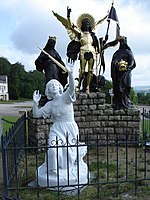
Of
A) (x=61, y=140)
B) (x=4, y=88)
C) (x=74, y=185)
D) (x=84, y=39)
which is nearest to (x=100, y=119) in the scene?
(x=84, y=39)

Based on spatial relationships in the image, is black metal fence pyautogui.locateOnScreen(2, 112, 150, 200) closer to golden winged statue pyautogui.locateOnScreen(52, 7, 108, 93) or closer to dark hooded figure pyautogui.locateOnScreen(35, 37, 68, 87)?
dark hooded figure pyautogui.locateOnScreen(35, 37, 68, 87)

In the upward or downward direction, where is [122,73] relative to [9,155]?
upward

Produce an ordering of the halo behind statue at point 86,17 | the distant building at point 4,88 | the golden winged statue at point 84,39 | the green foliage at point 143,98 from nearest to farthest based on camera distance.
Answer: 1. the golden winged statue at point 84,39
2. the halo behind statue at point 86,17
3. the green foliage at point 143,98
4. the distant building at point 4,88

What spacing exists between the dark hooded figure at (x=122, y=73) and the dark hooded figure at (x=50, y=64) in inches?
65.6

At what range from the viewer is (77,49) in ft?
34.3

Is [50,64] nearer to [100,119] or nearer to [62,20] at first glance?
[62,20]

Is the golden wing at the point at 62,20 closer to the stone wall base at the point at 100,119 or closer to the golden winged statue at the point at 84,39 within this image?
the golden winged statue at the point at 84,39

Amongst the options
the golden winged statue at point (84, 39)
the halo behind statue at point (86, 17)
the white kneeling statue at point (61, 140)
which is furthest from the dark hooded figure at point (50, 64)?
the white kneeling statue at point (61, 140)

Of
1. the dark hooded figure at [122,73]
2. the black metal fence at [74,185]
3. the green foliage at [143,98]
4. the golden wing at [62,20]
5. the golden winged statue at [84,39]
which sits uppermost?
the golden wing at [62,20]

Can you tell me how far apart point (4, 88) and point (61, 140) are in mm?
57875

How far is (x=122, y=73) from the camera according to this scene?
9.99m

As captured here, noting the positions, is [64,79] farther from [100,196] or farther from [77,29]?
[100,196]

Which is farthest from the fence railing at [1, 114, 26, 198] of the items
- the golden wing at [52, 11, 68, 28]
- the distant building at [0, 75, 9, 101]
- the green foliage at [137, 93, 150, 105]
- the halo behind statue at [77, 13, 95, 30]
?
the distant building at [0, 75, 9, 101]

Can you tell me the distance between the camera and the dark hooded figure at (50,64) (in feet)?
31.5
